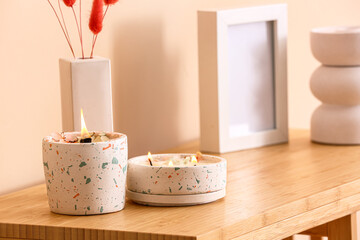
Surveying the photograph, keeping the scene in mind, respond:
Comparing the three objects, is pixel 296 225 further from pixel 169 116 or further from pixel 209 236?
pixel 169 116

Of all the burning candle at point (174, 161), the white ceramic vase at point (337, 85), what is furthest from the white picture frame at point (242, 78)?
the burning candle at point (174, 161)

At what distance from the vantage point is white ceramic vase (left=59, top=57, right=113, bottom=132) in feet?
3.32

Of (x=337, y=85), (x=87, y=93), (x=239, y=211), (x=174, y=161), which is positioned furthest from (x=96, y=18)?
(x=337, y=85)

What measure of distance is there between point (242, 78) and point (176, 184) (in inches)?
17.4

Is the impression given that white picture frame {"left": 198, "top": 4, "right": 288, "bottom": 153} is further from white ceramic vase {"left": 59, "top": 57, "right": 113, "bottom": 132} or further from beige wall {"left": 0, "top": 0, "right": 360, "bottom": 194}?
white ceramic vase {"left": 59, "top": 57, "right": 113, "bottom": 132}

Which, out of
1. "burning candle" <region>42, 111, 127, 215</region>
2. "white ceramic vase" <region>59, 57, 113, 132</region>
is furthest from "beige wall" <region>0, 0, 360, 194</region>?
"burning candle" <region>42, 111, 127, 215</region>

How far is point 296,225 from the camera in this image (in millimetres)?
940

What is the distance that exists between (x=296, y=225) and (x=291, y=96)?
747 mm

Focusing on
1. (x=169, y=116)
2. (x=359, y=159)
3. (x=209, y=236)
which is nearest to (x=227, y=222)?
(x=209, y=236)

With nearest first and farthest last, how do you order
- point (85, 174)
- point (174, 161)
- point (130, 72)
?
point (85, 174)
point (174, 161)
point (130, 72)

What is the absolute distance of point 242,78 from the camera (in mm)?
1313

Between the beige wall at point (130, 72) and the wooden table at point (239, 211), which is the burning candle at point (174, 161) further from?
the beige wall at point (130, 72)

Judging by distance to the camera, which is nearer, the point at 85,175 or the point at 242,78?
the point at 85,175

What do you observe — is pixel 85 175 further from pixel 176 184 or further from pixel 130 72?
pixel 130 72
